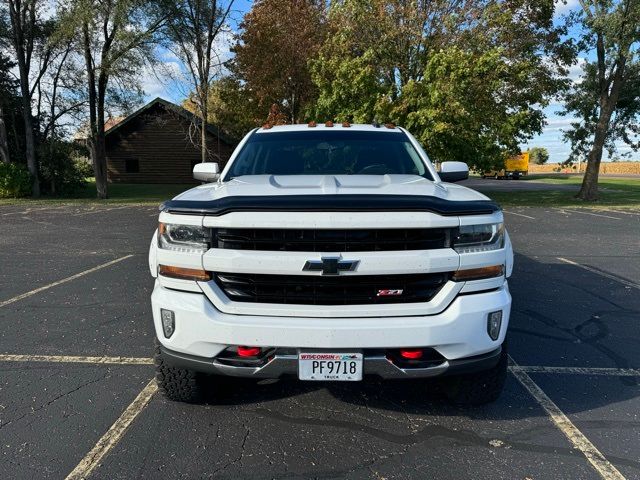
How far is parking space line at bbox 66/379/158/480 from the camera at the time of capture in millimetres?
2514

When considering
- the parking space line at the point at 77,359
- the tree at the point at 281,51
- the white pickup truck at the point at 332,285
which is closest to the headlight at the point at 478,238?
the white pickup truck at the point at 332,285

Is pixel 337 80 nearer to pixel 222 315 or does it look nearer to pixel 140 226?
pixel 140 226

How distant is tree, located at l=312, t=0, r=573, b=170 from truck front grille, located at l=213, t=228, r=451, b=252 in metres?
16.0

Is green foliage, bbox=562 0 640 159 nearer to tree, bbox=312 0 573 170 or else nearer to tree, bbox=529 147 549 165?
tree, bbox=312 0 573 170

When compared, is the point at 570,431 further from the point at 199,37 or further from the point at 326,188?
the point at 199,37

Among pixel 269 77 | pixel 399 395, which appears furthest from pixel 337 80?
pixel 399 395

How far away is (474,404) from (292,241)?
167cm

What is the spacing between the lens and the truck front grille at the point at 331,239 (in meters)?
2.58

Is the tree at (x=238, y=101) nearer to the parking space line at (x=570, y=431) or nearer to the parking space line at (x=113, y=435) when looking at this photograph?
the parking space line at (x=113, y=435)

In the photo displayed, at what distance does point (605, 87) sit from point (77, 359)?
24.1 meters

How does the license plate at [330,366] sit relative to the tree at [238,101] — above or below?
below

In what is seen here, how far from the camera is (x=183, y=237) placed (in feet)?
8.88

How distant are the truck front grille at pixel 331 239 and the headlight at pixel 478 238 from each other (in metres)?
0.07

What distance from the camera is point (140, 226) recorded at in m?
12.7
